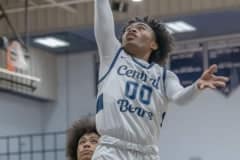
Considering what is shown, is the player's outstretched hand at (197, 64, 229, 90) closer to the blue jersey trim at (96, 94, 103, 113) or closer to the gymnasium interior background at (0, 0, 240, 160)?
the blue jersey trim at (96, 94, 103, 113)

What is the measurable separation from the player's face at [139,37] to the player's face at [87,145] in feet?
2.77

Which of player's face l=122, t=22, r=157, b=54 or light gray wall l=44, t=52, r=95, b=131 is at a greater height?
player's face l=122, t=22, r=157, b=54

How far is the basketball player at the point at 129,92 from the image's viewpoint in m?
3.34

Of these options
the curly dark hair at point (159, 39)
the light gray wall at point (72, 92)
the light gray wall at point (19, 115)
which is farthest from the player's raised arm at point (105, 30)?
the light gray wall at point (72, 92)

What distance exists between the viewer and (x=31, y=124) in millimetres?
16562

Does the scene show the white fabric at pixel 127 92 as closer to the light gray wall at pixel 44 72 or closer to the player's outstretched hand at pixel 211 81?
the player's outstretched hand at pixel 211 81

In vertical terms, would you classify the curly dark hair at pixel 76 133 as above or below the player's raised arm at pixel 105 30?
below

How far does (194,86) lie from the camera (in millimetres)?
3107

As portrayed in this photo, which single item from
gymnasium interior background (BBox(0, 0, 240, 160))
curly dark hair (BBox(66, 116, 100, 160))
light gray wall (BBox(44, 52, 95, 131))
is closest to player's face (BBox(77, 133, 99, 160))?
curly dark hair (BBox(66, 116, 100, 160))

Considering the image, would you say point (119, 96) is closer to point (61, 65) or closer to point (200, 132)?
point (200, 132)

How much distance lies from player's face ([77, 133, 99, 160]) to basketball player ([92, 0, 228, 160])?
0.71m

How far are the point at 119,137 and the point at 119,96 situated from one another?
0.65 ft

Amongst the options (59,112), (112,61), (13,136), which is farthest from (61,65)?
(112,61)

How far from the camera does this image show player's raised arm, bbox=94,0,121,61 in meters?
3.44
